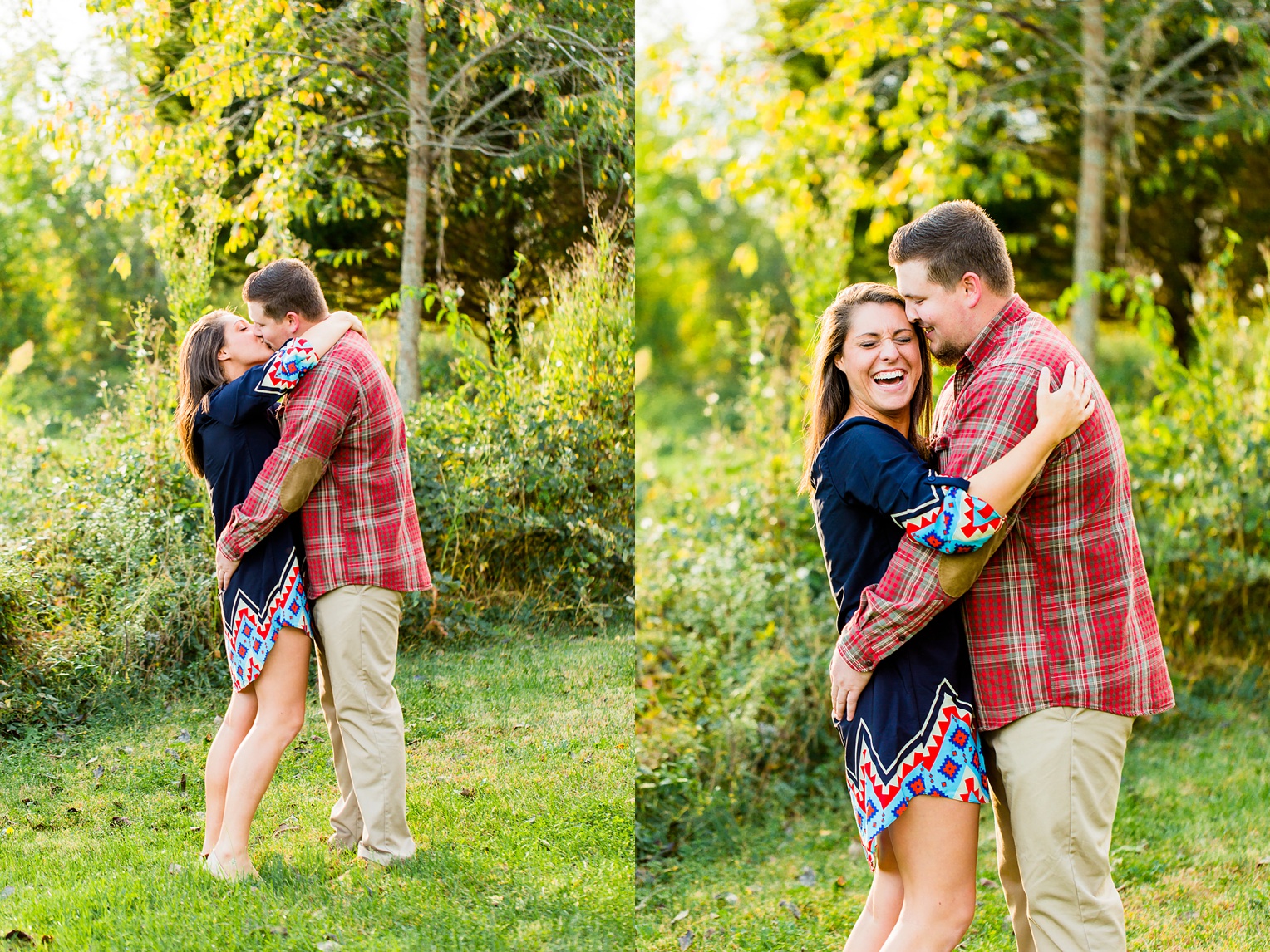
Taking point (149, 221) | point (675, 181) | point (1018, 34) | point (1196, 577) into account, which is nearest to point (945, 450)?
point (149, 221)

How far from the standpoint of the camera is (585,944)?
2.95 metres

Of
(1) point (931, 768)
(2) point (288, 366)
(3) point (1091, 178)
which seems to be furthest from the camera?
(3) point (1091, 178)

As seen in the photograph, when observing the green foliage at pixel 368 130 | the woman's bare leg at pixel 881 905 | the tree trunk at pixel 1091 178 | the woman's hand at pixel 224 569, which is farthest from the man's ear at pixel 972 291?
the tree trunk at pixel 1091 178

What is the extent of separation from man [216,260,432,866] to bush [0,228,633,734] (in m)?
0.22

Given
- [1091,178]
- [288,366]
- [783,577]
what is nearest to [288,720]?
[288,366]

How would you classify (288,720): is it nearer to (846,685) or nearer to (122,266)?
(122,266)

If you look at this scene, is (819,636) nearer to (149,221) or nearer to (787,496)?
(787,496)

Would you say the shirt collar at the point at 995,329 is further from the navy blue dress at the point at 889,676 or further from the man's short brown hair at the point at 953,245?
the navy blue dress at the point at 889,676

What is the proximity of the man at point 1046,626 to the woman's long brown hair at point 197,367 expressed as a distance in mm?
1771

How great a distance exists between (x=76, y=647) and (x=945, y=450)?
2.26m

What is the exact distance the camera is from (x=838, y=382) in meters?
2.39

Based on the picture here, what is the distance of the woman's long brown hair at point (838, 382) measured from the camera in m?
2.34

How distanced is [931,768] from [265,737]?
66.9 inches

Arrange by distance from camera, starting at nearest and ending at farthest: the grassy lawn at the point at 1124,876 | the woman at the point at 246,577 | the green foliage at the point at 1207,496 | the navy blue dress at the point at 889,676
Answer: the navy blue dress at the point at 889,676 → the woman at the point at 246,577 → the grassy lawn at the point at 1124,876 → the green foliage at the point at 1207,496
